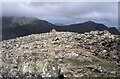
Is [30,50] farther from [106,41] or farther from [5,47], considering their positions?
[106,41]

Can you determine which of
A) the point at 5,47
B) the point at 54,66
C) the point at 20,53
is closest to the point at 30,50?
the point at 20,53

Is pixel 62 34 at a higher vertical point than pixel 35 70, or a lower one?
higher

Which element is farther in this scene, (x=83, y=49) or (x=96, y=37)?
(x=96, y=37)

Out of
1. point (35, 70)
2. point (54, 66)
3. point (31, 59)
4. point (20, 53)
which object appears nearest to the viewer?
point (54, 66)

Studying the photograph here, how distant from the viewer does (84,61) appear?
77625 mm

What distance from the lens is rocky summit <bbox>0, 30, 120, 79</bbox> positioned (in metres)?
72.4

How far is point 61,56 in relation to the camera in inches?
3095

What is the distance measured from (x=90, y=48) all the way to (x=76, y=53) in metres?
6.36

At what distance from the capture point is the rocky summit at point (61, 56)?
7244cm

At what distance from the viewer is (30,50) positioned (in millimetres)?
85312

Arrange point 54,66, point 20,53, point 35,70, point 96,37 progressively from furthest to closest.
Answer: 1. point 96,37
2. point 20,53
3. point 35,70
4. point 54,66

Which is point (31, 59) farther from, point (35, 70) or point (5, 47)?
point (5, 47)

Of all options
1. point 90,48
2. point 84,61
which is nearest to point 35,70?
point 84,61

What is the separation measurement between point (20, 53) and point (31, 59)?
6.29 m
